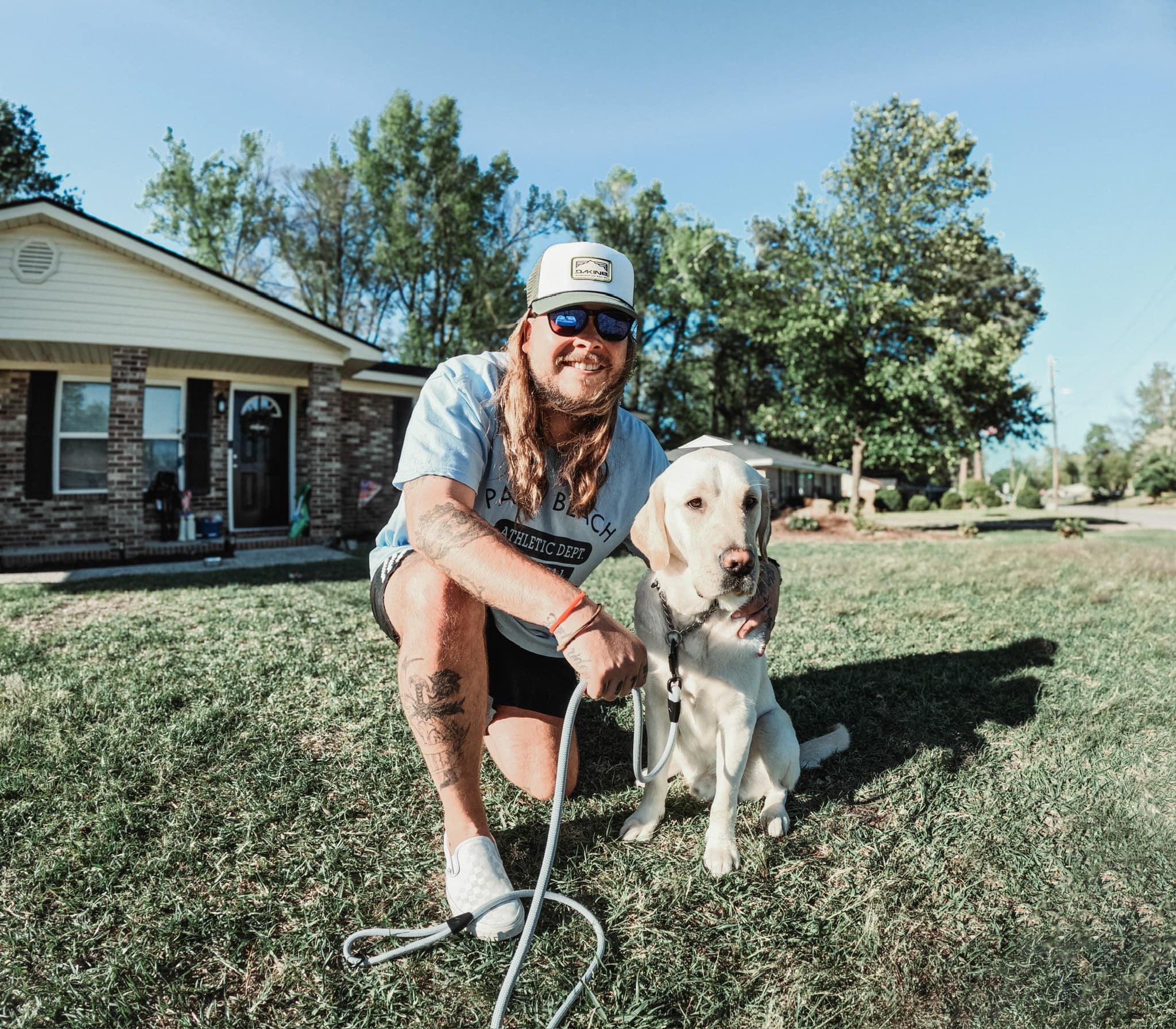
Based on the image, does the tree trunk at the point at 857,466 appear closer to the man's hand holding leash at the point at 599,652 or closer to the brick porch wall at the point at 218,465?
the brick porch wall at the point at 218,465

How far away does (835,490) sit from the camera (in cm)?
4575

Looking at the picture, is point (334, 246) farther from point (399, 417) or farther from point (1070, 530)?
point (1070, 530)

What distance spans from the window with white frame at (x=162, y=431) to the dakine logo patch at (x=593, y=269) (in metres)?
10.8

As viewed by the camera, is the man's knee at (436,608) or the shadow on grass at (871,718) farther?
the shadow on grass at (871,718)

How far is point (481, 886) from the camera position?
1.78 m

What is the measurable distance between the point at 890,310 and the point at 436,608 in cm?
1597

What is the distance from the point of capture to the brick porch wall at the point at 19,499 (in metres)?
9.88

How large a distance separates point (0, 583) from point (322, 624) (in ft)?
15.4

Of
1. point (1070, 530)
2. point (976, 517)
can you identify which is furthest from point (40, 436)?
point (976, 517)

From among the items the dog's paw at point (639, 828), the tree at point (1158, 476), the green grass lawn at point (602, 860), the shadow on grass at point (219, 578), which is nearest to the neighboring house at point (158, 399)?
the shadow on grass at point (219, 578)

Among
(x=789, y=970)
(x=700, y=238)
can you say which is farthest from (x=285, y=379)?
(x=700, y=238)

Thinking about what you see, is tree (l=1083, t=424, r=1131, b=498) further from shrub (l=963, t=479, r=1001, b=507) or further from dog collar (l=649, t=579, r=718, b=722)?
dog collar (l=649, t=579, r=718, b=722)

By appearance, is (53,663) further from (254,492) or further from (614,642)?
(254,492)

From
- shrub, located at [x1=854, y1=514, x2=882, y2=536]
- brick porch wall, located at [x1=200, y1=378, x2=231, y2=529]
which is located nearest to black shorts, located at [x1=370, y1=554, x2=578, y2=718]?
brick porch wall, located at [x1=200, y1=378, x2=231, y2=529]
